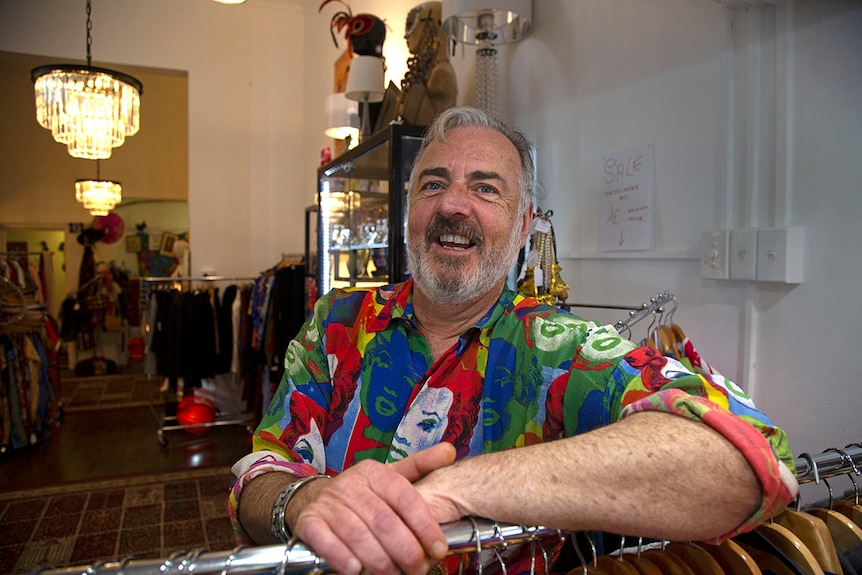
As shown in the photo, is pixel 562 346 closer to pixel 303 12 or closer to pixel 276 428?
pixel 276 428

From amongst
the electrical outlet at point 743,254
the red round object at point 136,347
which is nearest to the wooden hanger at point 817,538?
the electrical outlet at point 743,254

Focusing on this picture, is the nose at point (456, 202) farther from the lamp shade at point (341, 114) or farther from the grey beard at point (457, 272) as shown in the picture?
the lamp shade at point (341, 114)

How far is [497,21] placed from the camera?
239 cm

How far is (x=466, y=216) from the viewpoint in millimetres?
1325

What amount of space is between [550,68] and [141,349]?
25.0 ft

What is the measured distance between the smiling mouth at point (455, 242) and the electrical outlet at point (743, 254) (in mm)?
696

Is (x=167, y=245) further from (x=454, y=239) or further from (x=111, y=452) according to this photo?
(x=454, y=239)

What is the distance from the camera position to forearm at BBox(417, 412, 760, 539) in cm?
72

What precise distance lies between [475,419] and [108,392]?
6.91 meters

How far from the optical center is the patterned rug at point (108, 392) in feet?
20.2

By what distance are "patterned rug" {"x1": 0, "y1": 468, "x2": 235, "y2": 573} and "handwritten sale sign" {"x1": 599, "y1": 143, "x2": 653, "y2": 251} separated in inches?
90.1

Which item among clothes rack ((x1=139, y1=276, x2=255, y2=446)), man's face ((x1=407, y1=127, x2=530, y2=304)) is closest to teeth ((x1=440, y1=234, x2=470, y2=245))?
man's face ((x1=407, y1=127, x2=530, y2=304))

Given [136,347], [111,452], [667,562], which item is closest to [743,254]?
[667,562]

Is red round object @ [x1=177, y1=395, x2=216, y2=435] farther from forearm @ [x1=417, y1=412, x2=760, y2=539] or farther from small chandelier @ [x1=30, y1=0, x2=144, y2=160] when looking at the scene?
forearm @ [x1=417, y1=412, x2=760, y2=539]
